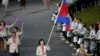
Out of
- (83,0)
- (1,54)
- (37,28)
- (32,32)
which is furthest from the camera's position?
(83,0)

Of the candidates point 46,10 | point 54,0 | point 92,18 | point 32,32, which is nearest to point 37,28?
point 32,32

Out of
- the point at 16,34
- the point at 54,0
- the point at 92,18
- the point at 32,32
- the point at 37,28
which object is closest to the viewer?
the point at 16,34

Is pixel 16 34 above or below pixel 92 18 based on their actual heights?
above

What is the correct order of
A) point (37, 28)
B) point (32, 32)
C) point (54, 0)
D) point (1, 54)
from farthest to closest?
point (54, 0) < point (37, 28) < point (32, 32) < point (1, 54)

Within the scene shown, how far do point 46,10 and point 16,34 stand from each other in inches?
888

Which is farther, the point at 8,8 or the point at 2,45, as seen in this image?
the point at 8,8

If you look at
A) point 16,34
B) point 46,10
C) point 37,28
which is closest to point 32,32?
point 37,28

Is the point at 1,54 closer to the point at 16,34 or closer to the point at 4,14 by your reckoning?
the point at 16,34

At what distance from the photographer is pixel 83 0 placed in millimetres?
43750

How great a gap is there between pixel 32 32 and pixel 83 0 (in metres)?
12.8

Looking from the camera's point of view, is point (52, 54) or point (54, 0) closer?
point (52, 54)

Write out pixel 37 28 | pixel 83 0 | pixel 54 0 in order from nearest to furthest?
pixel 37 28 → pixel 83 0 → pixel 54 0

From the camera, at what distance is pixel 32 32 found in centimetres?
3197

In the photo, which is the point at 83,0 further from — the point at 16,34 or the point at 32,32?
the point at 16,34
